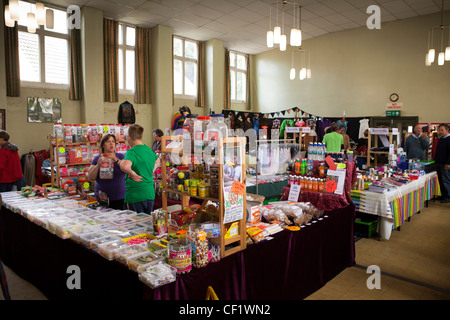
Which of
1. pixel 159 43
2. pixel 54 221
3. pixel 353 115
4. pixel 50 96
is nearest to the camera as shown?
pixel 54 221

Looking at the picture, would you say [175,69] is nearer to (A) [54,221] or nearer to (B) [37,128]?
(B) [37,128]

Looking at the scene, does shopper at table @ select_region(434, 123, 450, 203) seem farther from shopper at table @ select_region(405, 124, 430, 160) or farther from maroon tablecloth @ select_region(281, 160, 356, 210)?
maroon tablecloth @ select_region(281, 160, 356, 210)

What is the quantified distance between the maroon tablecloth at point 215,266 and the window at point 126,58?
6.47 meters

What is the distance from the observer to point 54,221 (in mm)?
2672

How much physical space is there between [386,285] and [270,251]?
174 centimetres

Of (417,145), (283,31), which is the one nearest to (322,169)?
(417,145)

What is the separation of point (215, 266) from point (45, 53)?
26.7 ft

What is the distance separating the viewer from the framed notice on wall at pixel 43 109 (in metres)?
7.53

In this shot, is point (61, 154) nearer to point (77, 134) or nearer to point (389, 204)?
point (77, 134)

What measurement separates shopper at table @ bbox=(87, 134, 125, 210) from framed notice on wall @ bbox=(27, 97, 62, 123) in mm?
5243

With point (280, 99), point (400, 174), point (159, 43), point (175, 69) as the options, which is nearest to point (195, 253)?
point (400, 174)

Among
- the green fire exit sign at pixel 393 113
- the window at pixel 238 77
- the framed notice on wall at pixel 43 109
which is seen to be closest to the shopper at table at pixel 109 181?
the framed notice on wall at pixel 43 109

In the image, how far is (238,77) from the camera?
1316 cm

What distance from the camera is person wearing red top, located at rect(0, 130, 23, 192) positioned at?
16.2 feet
